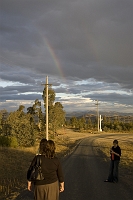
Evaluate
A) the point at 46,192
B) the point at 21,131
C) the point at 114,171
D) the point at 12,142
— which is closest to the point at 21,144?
the point at 21,131

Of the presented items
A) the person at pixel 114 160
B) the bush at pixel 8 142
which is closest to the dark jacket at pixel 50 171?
the person at pixel 114 160

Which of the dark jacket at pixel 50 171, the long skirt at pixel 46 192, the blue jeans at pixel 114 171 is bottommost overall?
the blue jeans at pixel 114 171

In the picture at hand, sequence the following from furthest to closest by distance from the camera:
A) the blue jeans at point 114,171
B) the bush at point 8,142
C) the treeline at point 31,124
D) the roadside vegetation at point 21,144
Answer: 1. the treeline at point 31,124
2. the bush at point 8,142
3. the roadside vegetation at point 21,144
4. the blue jeans at point 114,171

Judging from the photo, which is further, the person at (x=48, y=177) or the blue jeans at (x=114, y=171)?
the blue jeans at (x=114, y=171)

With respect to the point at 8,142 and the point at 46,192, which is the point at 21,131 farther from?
the point at 46,192

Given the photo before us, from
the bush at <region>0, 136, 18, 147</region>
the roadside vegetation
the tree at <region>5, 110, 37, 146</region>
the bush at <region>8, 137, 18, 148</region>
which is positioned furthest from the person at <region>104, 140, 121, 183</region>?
the tree at <region>5, 110, 37, 146</region>

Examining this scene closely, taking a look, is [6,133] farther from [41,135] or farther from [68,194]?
[68,194]

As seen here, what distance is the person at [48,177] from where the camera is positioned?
4.97 m

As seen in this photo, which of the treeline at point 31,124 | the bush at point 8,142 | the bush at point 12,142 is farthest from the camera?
the treeline at point 31,124

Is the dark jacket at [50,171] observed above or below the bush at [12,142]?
above

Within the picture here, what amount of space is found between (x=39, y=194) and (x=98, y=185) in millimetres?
5065

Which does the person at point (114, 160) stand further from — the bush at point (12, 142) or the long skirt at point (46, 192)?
the bush at point (12, 142)

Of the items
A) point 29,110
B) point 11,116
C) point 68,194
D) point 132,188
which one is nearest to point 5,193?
point 68,194

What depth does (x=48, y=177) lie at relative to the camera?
4984mm
